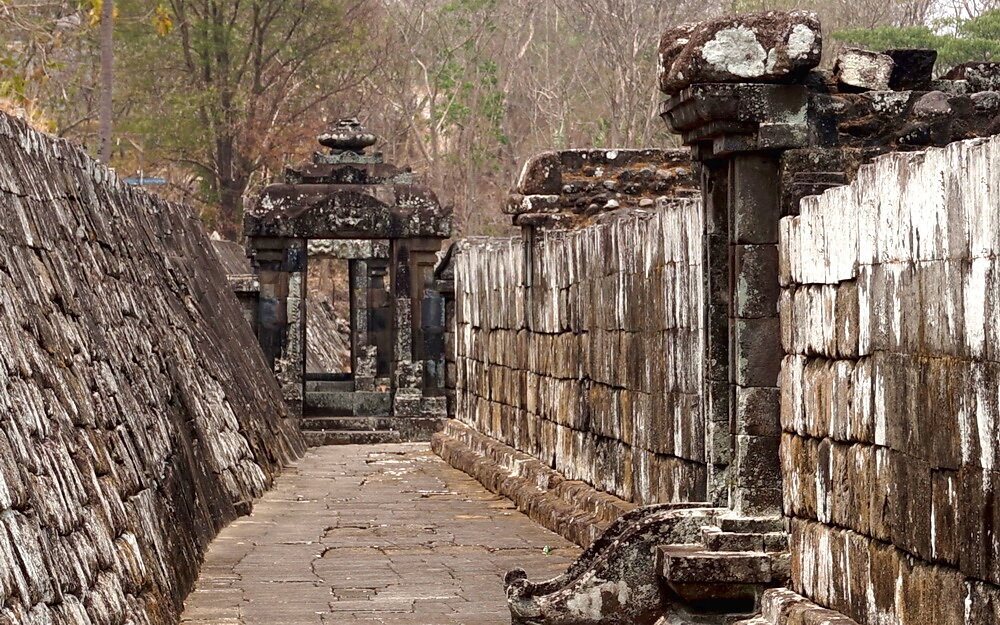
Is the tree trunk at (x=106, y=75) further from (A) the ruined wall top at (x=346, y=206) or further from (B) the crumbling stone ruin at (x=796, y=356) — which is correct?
(B) the crumbling stone ruin at (x=796, y=356)

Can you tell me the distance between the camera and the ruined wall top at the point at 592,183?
14.2 meters

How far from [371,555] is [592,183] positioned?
410cm

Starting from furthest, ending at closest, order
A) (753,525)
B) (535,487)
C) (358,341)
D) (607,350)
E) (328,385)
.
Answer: (358,341)
(328,385)
(535,487)
(607,350)
(753,525)

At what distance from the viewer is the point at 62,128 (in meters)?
35.8

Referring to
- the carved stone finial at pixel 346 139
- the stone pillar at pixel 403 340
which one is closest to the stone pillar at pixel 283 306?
the stone pillar at pixel 403 340

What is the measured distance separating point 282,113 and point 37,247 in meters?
31.5

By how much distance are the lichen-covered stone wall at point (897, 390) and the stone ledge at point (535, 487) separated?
4052 mm

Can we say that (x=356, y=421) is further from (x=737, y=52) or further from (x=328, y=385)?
(x=737, y=52)

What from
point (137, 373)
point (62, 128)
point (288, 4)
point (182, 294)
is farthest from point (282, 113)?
point (137, 373)

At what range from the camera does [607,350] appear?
11930 millimetres

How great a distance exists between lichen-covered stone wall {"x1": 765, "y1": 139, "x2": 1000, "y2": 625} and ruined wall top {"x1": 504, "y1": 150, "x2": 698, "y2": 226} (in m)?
7.02

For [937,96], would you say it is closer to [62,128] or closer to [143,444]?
[143,444]

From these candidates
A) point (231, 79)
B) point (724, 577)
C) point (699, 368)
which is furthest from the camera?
point (231, 79)

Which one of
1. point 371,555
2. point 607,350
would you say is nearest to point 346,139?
point 607,350
